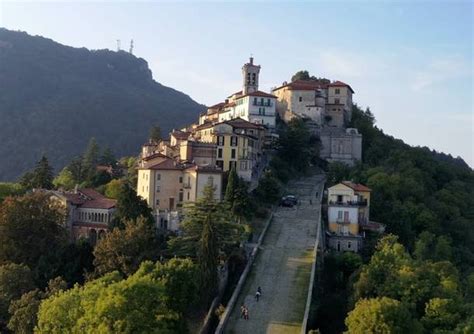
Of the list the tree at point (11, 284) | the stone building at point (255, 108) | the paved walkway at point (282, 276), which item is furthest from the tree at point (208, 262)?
the stone building at point (255, 108)

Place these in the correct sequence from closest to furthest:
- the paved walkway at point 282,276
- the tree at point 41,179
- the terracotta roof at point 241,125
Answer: the paved walkway at point 282,276, the terracotta roof at point 241,125, the tree at point 41,179

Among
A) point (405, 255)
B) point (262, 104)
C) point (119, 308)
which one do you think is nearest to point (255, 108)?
point (262, 104)

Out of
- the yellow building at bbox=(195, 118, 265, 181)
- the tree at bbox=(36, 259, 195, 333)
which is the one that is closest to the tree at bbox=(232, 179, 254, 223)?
the yellow building at bbox=(195, 118, 265, 181)

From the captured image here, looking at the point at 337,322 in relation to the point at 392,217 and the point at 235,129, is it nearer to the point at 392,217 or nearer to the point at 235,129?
the point at 392,217

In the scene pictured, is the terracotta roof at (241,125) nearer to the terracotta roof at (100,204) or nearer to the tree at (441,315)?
the terracotta roof at (100,204)

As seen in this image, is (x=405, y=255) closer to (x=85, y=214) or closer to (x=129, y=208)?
(x=129, y=208)

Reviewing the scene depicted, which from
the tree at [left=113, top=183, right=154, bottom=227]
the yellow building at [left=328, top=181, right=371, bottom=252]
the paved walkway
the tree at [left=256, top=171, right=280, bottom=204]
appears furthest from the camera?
the tree at [left=256, top=171, right=280, bottom=204]

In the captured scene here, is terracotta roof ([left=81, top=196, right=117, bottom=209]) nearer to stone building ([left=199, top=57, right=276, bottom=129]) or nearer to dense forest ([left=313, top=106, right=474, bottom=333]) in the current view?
dense forest ([left=313, top=106, right=474, bottom=333])
